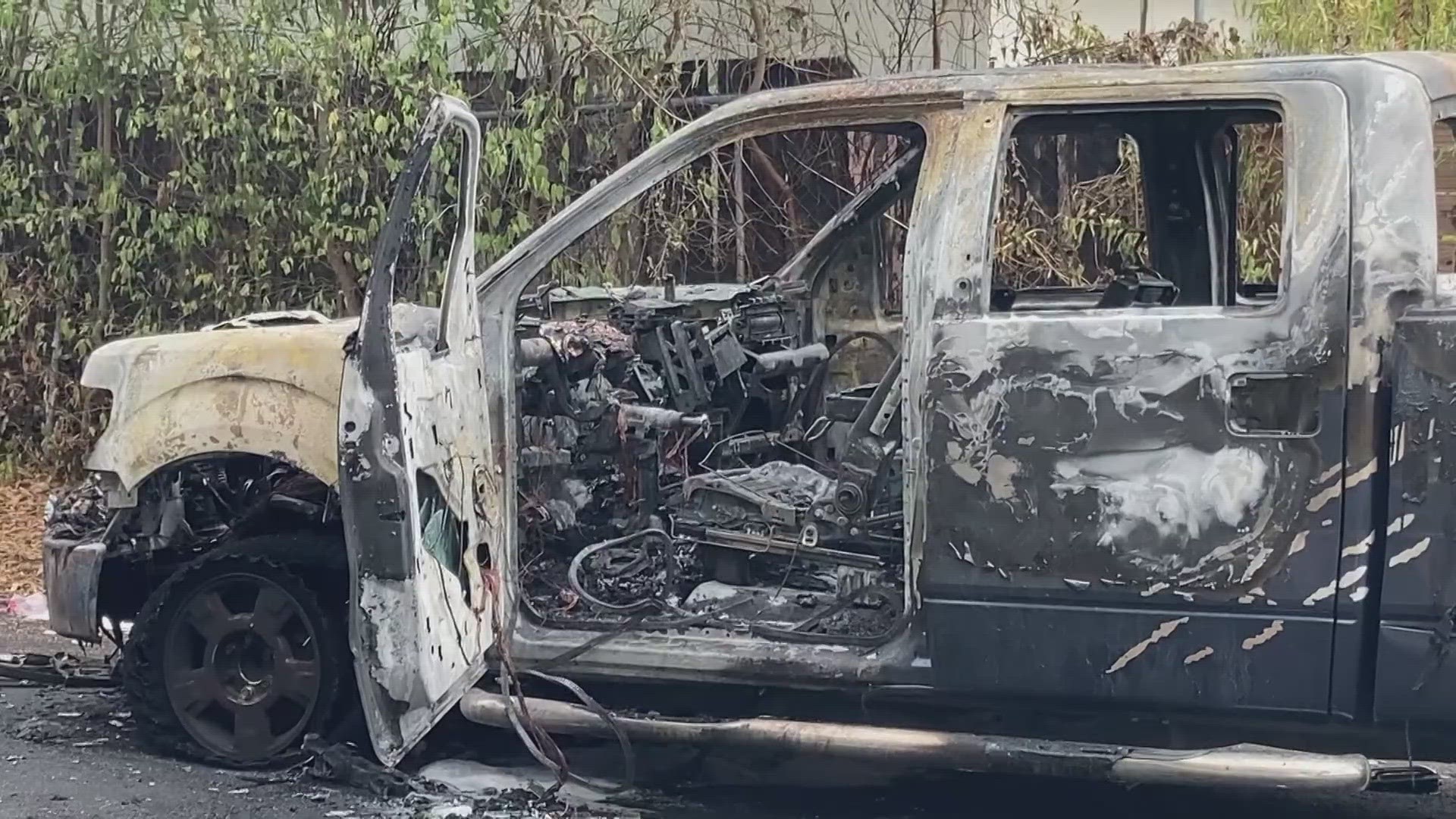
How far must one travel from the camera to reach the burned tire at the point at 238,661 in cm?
416

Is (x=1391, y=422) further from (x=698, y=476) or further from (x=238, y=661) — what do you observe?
(x=238, y=661)

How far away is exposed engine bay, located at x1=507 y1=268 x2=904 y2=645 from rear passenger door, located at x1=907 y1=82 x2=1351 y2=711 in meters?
0.42

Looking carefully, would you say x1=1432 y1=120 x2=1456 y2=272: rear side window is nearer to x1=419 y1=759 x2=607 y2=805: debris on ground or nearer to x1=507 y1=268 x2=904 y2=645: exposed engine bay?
x1=507 y1=268 x2=904 y2=645: exposed engine bay

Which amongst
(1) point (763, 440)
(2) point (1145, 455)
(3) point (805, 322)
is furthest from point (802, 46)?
(2) point (1145, 455)

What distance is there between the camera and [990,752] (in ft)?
11.6

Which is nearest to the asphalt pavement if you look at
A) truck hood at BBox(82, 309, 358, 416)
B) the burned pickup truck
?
the burned pickup truck

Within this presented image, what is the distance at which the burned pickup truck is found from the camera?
3338 millimetres

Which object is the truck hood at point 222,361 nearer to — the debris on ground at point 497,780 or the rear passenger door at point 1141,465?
the debris on ground at point 497,780

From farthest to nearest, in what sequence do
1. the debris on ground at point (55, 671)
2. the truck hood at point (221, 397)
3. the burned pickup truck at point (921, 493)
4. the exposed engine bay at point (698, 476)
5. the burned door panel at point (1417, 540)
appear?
the debris on ground at point (55, 671) < the exposed engine bay at point (698, 476) < the truck hood at point (221, 397) < the burned pickup truck at point (921, 493) < the burned door panel at point (1417, 540)

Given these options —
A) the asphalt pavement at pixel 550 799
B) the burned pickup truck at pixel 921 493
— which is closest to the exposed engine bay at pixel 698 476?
the burned pickup truck at pixel 921 493

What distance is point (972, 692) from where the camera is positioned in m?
3.62

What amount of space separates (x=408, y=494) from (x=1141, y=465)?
1.75 metres

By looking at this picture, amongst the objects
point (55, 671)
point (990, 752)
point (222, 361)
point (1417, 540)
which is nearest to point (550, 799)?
point (990, 752)

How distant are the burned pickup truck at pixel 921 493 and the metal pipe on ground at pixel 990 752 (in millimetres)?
13
